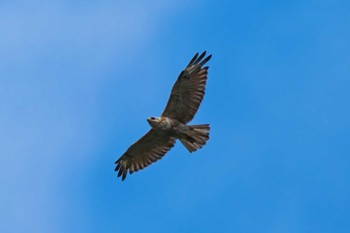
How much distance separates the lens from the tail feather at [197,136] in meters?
25.7

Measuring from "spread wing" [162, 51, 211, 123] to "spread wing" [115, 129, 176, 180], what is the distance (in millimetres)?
756

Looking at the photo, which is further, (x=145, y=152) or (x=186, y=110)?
(x=145, y=152)

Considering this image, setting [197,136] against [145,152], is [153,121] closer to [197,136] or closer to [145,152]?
[197,136]

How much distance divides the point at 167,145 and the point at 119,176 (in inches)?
63.4

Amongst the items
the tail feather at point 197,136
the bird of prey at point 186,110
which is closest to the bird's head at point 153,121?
the bird of prey at point 186,110

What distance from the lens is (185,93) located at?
84.0 ft

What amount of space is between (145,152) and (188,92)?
224 cm

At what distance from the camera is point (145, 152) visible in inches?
1062

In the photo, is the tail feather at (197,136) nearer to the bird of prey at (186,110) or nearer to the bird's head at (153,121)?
the bird of prey at (186,110)

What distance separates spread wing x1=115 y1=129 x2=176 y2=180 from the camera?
2655 centimetres

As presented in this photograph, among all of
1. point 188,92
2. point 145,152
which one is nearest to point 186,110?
point 188,92

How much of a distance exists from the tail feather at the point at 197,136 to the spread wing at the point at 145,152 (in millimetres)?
683

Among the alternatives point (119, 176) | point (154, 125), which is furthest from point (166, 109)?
point (119, 176)

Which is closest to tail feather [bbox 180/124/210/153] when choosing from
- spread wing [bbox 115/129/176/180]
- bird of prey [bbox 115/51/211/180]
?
bird of prey [bbox 115/51/211/180]
